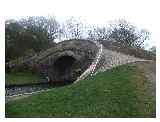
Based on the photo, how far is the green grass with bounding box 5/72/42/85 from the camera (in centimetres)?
1512

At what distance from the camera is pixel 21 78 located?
16.2 metres

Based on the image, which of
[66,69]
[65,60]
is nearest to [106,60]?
[65,60]

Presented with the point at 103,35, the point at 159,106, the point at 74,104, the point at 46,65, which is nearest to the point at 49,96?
the point at 74,104

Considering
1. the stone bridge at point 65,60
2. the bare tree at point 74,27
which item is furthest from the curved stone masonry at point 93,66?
the bare tree at point 74,27

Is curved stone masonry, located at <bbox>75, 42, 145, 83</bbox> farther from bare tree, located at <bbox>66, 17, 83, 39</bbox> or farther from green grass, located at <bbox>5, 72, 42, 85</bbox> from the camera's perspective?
green grass, located at <bbox>5, 72, 42, 85</bbox>

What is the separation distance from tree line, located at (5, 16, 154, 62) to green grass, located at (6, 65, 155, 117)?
24.0 ft

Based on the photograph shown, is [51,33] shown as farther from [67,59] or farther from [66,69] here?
[66,69]

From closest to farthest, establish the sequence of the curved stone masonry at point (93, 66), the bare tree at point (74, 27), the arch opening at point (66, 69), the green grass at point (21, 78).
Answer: the curved stone masonry at point (93, 66)
the green grass at point (21, 78)
the bare tree at point (74, 27)
the arch opening at point (66, 69)

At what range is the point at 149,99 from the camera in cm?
732

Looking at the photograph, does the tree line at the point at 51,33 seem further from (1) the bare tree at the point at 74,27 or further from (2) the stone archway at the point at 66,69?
(2) the stone archway at the point at 66,69

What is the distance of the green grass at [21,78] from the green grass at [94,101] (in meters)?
6.73

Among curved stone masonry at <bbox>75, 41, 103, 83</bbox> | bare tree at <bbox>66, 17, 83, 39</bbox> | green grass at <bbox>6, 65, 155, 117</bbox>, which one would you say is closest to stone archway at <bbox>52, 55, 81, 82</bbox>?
bare tree at <bbox>66, 17, 83, 39</bbox>

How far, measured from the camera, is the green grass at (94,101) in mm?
6777

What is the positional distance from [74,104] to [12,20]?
27.2 ft
